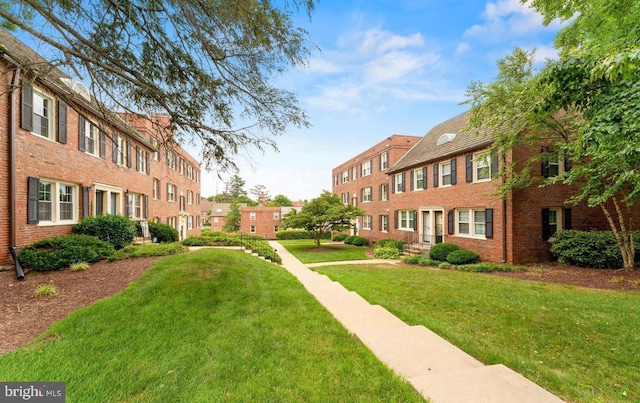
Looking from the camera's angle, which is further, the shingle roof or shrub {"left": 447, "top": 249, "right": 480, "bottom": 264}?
shrub {"left": 447, "top": 249, "right": 480, "bottom": 264}

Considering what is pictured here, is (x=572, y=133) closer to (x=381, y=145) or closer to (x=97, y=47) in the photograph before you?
(x=381, y=145)

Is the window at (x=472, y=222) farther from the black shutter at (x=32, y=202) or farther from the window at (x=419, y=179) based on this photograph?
the black shutter at (x=32, y=202)

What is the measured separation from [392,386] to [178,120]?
19.6 feet

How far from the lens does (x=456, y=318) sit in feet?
18.0

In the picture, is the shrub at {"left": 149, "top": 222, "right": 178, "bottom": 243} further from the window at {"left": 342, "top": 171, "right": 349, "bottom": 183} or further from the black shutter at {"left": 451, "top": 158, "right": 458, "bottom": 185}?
the window at {"left": 342, "top": 171, "right": 349, "bottom": 183}

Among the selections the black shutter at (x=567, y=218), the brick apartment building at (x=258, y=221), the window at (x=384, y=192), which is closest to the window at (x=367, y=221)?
the window at (x=384, y=192)

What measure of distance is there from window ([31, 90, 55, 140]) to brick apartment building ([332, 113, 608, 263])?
52.1 ft

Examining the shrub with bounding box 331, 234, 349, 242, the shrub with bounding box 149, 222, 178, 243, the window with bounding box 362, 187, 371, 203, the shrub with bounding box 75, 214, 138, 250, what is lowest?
the shrub with bounding box 331, 234, 349, 242

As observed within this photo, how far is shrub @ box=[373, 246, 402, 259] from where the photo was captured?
16.1 m

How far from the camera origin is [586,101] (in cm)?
396

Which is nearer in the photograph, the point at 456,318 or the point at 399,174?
the point at 456,318

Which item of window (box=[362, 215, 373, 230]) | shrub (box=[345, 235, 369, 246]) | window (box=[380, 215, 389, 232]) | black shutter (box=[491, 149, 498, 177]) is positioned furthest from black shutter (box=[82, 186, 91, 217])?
window (box=[362, 215, 373, 230])

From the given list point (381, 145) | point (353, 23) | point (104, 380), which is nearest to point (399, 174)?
point (381, 145)

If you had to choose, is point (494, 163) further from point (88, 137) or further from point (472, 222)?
point (88, 137)
